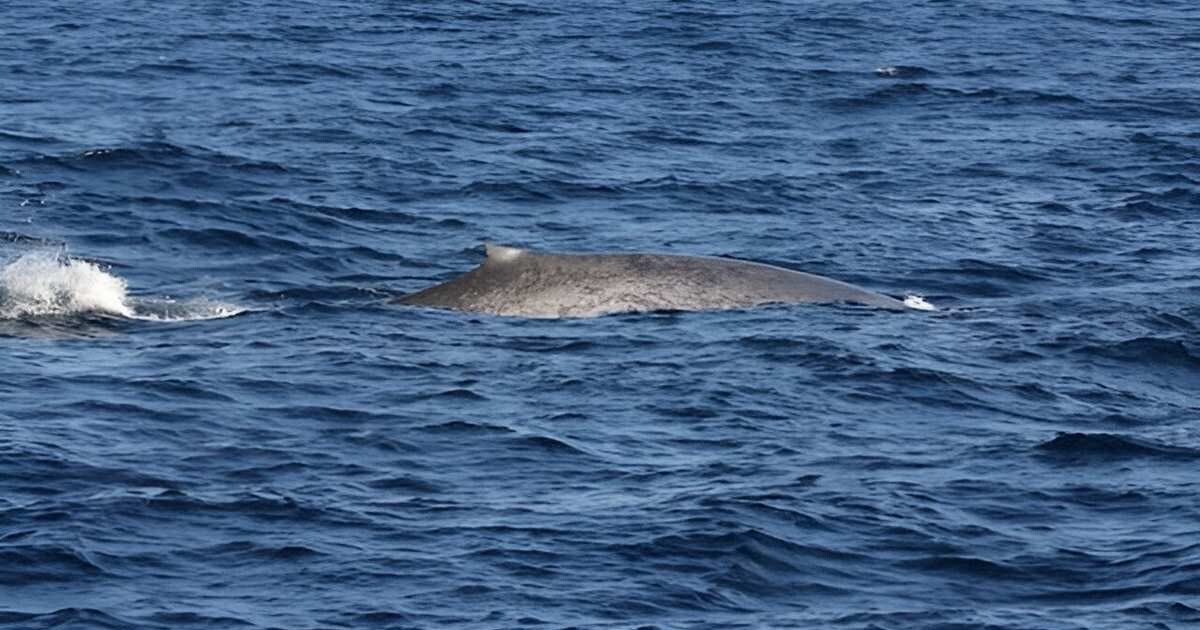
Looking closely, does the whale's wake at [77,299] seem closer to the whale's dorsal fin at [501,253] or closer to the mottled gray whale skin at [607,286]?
the mottled gray whale skin at [607,286]

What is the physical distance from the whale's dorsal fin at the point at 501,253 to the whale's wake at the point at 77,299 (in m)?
2.72

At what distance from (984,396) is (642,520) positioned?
17.9ft

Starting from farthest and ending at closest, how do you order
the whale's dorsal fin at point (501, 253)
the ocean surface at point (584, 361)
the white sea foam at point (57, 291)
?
the whale's dorsal fin at point (501, 253) → the white sea foam at point (57, 291) → the ocean surface at point (584, 361)

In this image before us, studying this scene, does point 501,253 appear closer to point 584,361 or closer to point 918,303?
point 584,361

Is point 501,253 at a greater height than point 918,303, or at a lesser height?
greater

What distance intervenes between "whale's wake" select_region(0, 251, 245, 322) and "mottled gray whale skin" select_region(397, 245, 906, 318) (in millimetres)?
2295

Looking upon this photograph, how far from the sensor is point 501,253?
25.8 metres

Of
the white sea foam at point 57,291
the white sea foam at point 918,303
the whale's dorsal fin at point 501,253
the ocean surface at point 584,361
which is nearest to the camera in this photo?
the ocean surface at point 584,361

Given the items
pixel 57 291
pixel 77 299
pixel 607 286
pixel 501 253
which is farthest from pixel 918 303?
pixel 57 291

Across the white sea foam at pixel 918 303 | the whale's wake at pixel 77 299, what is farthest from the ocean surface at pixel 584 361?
the white sea foam at pixel 918 303

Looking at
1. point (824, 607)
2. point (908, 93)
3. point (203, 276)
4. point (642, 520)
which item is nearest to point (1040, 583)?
point (824, 607)

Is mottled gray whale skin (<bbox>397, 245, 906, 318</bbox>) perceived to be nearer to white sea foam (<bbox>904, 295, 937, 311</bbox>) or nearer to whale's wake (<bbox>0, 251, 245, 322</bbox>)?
white sea foam (<bbox>904, 295, 937, 311</bbox>)

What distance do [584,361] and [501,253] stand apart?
244cm

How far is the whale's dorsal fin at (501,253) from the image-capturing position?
25609mm
